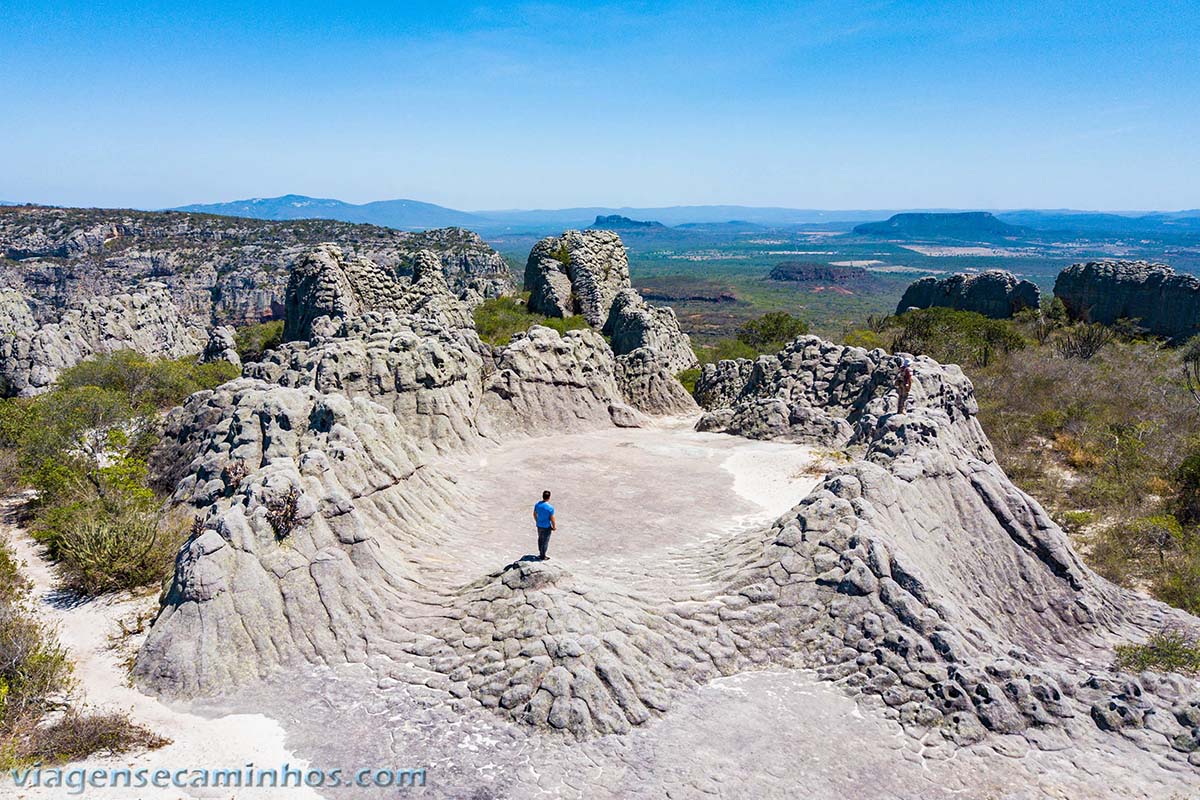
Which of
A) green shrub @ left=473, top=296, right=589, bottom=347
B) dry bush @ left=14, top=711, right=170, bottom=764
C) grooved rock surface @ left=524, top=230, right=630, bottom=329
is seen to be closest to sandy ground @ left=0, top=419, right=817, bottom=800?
dry bush @ left=14, top=711, right=170, bottom=764

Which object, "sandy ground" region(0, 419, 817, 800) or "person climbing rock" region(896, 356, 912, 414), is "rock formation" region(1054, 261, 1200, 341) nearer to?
"person climbing rock" region(896, 356, 912, 414)

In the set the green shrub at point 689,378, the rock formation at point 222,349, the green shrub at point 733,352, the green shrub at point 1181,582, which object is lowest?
the green shrub at point 1181,582

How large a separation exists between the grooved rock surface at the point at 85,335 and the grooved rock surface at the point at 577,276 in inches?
985

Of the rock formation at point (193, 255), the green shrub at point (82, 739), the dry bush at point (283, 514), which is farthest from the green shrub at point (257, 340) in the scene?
the green shrub at point (82, 739)

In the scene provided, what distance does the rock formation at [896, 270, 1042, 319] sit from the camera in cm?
5162

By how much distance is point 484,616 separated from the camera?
11.8m

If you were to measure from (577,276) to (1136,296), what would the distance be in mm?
37227

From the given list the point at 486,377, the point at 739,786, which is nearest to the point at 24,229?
the point at 486,377

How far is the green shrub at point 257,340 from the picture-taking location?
44562 mm

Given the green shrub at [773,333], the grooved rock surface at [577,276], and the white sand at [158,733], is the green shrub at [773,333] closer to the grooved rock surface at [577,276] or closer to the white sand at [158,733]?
the grooved rock surface at [577,276]

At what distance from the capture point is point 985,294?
53.2 m

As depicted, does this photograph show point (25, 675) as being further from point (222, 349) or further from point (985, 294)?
point (985, 294)

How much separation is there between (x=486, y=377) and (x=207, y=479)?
1188 cm

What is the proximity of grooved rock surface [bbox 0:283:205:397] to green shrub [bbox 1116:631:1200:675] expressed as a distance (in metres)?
44.9
